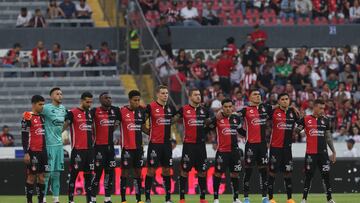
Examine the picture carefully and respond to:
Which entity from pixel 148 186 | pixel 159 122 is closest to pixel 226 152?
pixel 159 122

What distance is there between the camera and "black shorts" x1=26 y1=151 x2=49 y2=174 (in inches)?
1073

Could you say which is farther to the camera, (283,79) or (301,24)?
(301,24)

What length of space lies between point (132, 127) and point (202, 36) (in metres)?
16.8

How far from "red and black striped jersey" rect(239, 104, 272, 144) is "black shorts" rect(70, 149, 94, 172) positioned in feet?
11.2

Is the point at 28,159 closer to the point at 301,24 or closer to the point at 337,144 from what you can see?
the point at 337,144

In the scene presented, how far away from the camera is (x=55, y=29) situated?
43.2 meters

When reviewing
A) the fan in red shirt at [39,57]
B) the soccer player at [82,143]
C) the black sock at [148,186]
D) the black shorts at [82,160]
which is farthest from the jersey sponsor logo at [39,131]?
the fan in red shirt at [39,57]

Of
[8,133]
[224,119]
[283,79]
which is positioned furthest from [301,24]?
[224,119]

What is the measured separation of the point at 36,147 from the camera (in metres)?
27.4

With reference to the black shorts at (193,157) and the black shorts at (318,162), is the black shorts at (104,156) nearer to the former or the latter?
the black shorts at (193,157)

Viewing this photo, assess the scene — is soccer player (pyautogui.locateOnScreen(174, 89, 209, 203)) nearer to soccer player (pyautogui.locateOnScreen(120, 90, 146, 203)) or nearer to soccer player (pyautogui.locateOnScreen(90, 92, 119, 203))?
soccer player (pyautogui.locateOnScreen(120, 90, 146, 203))

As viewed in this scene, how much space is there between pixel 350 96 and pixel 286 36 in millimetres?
4745

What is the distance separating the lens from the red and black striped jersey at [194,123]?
28.1 meters

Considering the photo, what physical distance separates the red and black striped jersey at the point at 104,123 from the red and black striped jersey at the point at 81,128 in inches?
10.7
